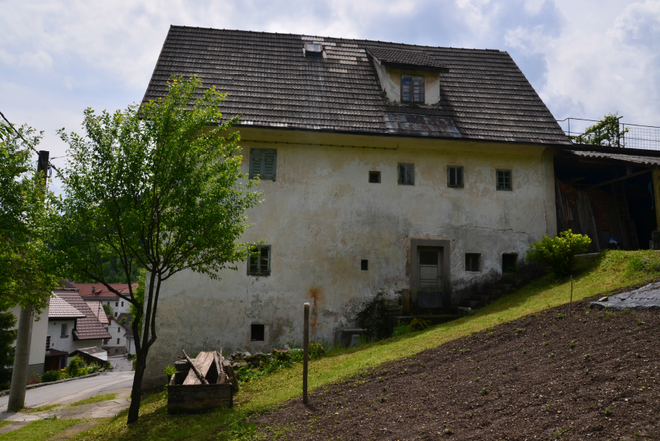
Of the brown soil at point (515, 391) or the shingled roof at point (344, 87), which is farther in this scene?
the shingled roof at point (344, 87)

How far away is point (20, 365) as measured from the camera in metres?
14.2

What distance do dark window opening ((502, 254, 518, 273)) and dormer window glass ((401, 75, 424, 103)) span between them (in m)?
6.24

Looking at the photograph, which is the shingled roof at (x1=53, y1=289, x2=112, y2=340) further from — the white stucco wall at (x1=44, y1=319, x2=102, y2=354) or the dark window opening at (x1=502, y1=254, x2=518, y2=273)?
the dark window opening at (x1=502, y1=254, x2=518, y2=273)

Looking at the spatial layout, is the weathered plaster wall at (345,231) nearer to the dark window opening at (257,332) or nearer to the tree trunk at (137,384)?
the dark window opening at (257,332)

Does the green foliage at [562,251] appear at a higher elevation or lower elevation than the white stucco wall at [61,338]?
higher

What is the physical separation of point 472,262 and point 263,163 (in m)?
7.69

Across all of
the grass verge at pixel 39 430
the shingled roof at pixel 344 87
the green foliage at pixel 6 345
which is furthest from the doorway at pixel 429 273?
the green foliage at pixel 6 345

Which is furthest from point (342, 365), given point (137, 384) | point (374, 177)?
point (374, 177)

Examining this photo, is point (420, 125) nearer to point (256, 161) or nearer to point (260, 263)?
point (256, 161)

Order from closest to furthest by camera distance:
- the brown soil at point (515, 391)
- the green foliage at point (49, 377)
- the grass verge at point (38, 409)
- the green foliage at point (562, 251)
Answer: the brown soil at point (515, 391)
the green foliage at point (562, 251)
the grass verge at point (38, 409)
the green foliage at point (49, 377)

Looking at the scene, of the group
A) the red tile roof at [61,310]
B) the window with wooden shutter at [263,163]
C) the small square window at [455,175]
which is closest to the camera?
the window with wooden shutter at [263,163]

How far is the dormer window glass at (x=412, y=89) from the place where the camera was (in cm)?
1736

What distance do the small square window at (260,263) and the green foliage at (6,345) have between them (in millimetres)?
16453

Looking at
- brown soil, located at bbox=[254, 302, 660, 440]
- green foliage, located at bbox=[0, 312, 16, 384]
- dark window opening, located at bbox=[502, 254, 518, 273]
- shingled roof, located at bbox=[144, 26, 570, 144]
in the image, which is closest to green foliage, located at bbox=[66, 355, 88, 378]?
green foliage, located at bbox=[0, 312, 16, 384]
